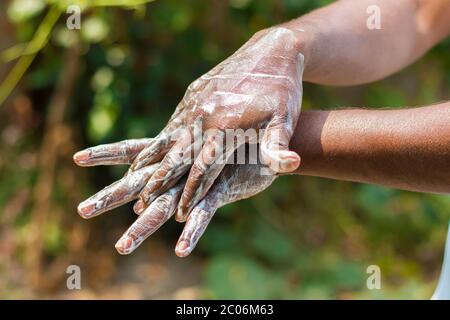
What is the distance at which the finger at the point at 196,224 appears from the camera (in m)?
1.08

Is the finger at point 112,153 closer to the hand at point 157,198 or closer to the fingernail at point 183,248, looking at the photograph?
Result: the hand at point 157,198

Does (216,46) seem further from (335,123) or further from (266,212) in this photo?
(335,123)

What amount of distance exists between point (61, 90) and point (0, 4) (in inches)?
16.4

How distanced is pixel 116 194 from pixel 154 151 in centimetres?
Result: 10

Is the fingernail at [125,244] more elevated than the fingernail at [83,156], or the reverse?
the fingernail at [83,156]

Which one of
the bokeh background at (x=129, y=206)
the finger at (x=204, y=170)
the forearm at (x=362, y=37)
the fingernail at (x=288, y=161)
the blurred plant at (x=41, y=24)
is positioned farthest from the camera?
the bokeh background at (x=129, y=206)

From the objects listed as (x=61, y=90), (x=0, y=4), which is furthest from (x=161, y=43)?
(x=0, y=4)

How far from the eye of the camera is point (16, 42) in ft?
9.15

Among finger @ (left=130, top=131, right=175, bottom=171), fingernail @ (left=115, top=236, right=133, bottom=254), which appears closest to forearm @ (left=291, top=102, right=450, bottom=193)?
finger @ (left=130, top=131, right=175, bottom=171)

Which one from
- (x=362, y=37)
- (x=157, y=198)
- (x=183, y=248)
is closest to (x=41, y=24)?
(x=362, y=37)

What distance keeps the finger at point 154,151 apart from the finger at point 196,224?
0.37 feet

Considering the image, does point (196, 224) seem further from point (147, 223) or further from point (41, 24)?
point (41, 24)

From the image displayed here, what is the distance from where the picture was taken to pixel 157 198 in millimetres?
1142

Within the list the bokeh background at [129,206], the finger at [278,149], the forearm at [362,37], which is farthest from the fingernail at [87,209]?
the bokeh background at [129,206]
